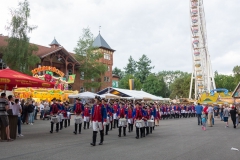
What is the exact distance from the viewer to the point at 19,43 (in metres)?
36.6

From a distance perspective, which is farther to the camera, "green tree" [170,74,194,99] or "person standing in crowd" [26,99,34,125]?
"green tree" [170,74,194,99]

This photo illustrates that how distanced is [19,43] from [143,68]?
6339 centimetres

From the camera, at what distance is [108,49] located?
62969mm

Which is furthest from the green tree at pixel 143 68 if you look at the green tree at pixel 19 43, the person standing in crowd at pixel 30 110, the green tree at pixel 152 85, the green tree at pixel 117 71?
the person standing in crowd at pixel 30 110

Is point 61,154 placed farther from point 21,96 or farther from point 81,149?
point 21,96

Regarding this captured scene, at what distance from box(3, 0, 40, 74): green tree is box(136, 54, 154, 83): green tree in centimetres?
6024

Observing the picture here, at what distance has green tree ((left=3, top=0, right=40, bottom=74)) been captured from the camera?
3625cm

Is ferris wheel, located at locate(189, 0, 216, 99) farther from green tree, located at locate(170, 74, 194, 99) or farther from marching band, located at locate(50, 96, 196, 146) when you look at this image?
marching band, located at locate(50, 96, 196, 146)

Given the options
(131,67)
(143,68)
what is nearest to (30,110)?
(143,68)

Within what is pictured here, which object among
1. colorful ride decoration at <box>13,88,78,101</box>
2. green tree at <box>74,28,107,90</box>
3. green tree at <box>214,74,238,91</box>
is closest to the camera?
colorful ride decoration at <box>13,88,78,101</box>

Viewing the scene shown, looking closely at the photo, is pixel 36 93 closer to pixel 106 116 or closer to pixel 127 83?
pixel 106 116

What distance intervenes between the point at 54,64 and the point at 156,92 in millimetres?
45842

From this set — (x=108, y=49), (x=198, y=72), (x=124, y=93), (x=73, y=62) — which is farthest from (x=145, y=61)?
(x=124, y=93)

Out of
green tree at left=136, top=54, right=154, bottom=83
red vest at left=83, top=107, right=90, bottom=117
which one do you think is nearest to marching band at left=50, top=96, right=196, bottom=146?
red vest at left=83, top=107, right=90, bottom=117
